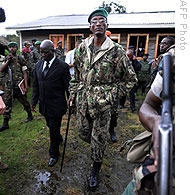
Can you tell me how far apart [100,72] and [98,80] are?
0.10m

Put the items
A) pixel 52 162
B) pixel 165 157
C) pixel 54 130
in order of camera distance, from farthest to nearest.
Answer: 1. pixel 52 162
2. pixel 54 130
3. pixel 165 157

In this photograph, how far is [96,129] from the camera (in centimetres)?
254

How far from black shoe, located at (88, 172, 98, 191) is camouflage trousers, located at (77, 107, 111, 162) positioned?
9.9 inches

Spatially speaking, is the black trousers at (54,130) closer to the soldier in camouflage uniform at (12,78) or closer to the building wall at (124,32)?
the soldier in camouflage uniform at (12,78)

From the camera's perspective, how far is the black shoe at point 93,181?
265cm

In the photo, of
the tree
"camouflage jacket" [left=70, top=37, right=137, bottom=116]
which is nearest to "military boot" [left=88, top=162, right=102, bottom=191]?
"camouflage jacket" [left=70, top=37, right=137, bottom=116]

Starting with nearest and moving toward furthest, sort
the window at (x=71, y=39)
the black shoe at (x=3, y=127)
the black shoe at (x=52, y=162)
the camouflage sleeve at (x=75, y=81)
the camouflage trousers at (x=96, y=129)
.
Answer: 1. the camouflage trousers at (x=96, y=129)
2. the camouflage sleeve at (x=75, y=81)
3. the black shoe at (x=52, y=162)
4. the black shoe at (x=3, y=127)
5. the window at (x=71, y=39)

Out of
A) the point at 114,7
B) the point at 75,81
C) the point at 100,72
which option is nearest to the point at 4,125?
the point at 75,81

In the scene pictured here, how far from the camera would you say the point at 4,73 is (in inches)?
179

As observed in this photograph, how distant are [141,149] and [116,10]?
35.2 metres

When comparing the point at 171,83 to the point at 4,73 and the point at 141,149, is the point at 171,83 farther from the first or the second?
the point at 4,73

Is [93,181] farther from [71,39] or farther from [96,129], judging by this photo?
[71,39]

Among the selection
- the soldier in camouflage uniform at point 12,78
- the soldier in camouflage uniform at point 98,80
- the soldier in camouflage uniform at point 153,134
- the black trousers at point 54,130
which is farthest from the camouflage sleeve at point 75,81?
the soldier in camouflage uniform at point 12,78
